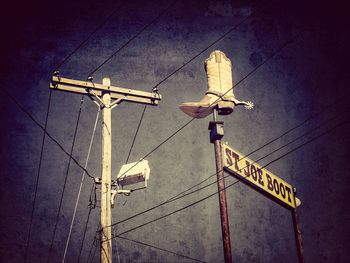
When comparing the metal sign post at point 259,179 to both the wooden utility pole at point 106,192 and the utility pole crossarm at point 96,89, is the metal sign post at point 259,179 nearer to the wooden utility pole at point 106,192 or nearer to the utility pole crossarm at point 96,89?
the wooden utility pole at point 106,192

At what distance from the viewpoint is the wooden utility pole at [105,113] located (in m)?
6.62

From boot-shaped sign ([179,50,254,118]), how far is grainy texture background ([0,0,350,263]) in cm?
691

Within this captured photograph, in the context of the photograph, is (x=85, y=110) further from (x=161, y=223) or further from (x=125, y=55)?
(x=161, y=223)

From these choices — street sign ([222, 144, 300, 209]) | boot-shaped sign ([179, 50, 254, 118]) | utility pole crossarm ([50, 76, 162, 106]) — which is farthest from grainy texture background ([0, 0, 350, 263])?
street sign ([222, 144, 300, 209])

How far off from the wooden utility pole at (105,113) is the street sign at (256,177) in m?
2.74

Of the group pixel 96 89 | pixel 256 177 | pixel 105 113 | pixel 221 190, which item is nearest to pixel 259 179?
pixel 256 177

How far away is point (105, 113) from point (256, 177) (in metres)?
3.50

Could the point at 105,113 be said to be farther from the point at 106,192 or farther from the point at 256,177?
the point at 256,177

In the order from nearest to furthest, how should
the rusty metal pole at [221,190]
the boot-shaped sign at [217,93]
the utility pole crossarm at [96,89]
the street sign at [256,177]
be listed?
the rusty metal pole at [221,190] < the street sign at [256,177] < the boot-shaped sign at [217,93] < the utility pole crossarm at [96,89]

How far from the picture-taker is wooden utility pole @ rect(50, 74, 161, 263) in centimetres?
662

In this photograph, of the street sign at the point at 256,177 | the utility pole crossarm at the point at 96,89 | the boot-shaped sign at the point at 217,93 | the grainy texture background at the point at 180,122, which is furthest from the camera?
the grainy texture background at the point at 180,122

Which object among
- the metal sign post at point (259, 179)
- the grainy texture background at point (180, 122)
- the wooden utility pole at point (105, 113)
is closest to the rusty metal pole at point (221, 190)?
the metal sign post at point (259, 179)

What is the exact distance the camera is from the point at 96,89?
24.8 ft

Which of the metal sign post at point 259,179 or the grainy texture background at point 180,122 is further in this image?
the grainy texture background at point 180,122
